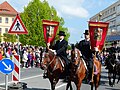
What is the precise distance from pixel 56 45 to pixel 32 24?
2338 inches

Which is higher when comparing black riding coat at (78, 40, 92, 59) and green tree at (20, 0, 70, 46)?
green tree at (20, 0, 70, 46)

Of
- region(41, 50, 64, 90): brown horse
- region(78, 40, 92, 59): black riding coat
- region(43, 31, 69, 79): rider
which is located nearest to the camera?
region(41, 50, 64, 90): brown horse

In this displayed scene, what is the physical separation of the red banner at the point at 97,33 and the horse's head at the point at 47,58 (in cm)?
151

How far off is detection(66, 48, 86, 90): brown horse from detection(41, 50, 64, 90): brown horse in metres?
0.71

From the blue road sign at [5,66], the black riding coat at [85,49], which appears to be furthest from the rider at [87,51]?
the blue road sign at [5,66]

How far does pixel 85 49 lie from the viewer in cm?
1143

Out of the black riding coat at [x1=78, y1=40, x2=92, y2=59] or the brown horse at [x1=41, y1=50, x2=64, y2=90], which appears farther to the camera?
the black riding coat at [x1=78, y1=40, x2=92, y2=59]

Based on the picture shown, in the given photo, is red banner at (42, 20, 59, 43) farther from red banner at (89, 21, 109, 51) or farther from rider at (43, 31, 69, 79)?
red banner at (89, 21, 109, 51)

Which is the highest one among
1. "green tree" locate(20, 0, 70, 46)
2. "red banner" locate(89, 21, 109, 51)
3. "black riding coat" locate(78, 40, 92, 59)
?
"green tree" locate(20, 0, 70, 46)

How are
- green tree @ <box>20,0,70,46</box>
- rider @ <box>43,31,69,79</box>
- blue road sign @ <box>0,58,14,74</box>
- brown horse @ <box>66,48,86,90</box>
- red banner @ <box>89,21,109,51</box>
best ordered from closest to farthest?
blue road sign @ <box>0,58,14,74</box> < brown horse @ <box>66,48,86,90</box> < red banner @ <box>89,21,109,51</box> < rider @ <box>43,31,69,79</box> < green tree @ <box>20,0,70,46</box>

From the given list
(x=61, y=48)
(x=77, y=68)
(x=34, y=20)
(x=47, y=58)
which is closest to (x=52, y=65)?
(x=47, y=58)

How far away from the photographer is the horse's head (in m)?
10.7

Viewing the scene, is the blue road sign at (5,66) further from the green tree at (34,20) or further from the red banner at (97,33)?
the green tree at (34,20)

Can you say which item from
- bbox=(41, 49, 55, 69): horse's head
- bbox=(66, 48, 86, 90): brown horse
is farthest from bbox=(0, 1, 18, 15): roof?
bbox=(66, 48, 86, 90): brown horse
